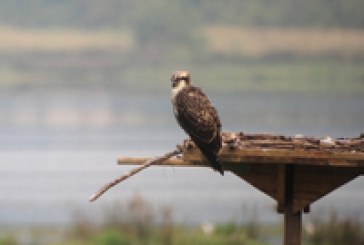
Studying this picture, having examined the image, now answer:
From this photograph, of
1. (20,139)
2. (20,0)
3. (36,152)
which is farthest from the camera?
(20,0)

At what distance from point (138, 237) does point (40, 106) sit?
2356 cm

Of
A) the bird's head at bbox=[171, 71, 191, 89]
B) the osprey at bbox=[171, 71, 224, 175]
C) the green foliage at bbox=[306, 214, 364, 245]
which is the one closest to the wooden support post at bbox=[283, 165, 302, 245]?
the osprey at bbox=[171, 71, 224, 175]

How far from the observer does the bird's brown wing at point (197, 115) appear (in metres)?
6.81

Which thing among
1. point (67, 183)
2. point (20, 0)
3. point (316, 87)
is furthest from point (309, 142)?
point (20, 0)

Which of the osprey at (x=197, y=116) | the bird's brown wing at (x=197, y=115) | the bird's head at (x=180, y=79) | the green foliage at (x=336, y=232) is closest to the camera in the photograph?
the osprey at (x=197, y=116)

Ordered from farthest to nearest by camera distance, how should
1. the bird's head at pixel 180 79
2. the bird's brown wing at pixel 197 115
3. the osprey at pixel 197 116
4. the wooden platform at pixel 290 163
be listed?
the bird's head at pixel 180 79
the bird's brown wing at pixel 197 115
the osprey at pixel 197 116
the wooden platform at pixel 290 163

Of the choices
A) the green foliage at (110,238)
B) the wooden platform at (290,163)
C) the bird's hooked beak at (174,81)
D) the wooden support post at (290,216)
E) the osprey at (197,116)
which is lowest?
the green foliage at (110,238)

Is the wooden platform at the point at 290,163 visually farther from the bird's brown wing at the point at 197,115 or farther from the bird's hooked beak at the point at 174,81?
the bird's hooked beak at the point at 174,81

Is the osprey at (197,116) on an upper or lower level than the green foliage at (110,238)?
upper

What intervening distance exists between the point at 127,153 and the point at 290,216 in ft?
51.4

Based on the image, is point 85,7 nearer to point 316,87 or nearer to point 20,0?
point 20,0

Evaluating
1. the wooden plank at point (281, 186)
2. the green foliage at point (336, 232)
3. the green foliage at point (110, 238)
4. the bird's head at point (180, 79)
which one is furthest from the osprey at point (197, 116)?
the green foliage at point (336, 232)

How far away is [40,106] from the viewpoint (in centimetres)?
3444

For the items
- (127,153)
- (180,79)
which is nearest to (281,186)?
(180,79)
